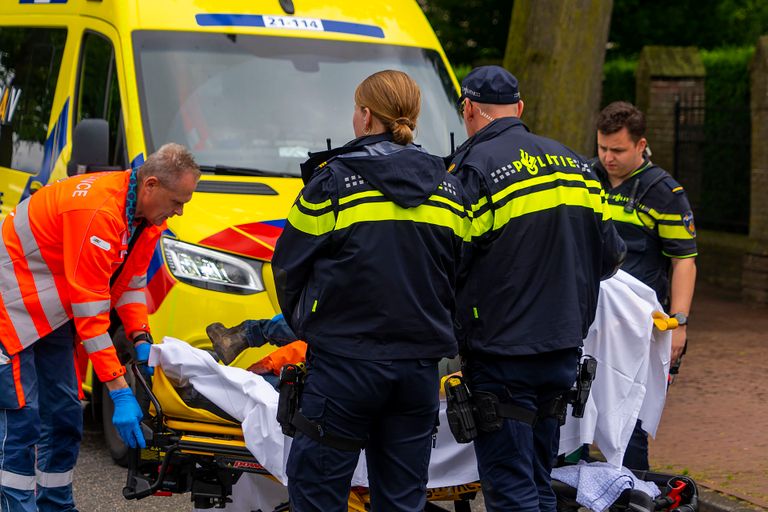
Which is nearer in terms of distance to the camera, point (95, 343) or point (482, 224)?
point (482, 224)

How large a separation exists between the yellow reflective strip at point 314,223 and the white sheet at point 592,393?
3.19ft

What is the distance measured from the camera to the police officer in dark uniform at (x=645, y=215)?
244 inches

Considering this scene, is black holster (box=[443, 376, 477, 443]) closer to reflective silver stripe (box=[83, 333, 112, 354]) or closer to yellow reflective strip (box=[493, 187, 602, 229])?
yellow reflective strip (box=[493, 187, 602, 229])

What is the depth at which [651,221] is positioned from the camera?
20.4 ft

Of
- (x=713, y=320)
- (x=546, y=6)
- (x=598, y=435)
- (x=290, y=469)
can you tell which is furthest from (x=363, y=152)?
(x=713, y=320)

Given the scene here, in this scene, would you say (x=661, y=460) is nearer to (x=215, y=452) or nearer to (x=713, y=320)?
(x=215, y=452)

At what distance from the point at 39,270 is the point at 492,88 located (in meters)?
1.89

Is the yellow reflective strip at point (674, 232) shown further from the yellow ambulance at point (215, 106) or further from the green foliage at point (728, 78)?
the green foliage at point (728, 78)

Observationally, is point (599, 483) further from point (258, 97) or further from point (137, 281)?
point (258, 97)

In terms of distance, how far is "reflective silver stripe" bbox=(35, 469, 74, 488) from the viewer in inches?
217

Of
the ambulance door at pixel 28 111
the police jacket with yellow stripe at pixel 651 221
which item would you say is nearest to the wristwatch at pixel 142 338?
the police jacket with yellow stripe at pixel 651 221

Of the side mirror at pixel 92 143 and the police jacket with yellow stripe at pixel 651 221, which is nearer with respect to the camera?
the police jacket with yellow stripe at pixel 651 221

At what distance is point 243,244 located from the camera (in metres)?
6.47

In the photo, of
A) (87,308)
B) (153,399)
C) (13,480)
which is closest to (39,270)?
(87,308)
